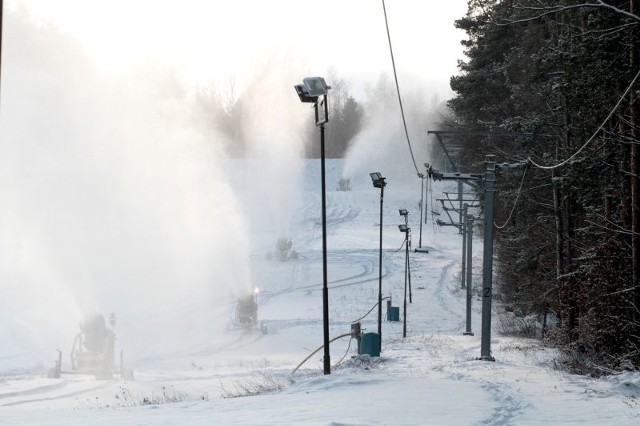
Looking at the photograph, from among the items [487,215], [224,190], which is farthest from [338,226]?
[487,215]

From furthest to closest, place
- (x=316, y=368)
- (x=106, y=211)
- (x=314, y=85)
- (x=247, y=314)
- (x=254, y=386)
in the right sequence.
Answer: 1. (x=106, y=211)
2. (x=247, y=314)
3. (x=316, y=368)
4. (x=314, y=85)
5. (x=254, y=386)

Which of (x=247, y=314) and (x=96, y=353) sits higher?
(x=96, y=353)

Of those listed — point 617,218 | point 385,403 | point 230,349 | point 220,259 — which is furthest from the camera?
point 220,259

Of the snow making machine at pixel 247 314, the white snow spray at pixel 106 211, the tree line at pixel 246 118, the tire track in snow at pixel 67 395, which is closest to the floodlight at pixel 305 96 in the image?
the tire track in snow at pixel 67 395

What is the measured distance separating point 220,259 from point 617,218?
44.8m

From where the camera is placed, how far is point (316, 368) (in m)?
24.1

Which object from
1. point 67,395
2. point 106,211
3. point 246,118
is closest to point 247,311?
point 67,395

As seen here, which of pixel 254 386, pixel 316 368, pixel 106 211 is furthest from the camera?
pixel 106 211

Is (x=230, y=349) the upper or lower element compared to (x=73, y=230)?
lower

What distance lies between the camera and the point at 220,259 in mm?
62125

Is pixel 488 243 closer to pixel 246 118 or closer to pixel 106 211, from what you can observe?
pixel 106 211

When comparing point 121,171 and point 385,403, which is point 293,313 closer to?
point 121,171

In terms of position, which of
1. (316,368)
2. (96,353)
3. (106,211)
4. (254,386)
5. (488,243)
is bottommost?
(96,353)

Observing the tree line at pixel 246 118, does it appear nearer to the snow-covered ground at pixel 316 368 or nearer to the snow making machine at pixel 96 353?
the snow-covered ground at pixel 316 368
